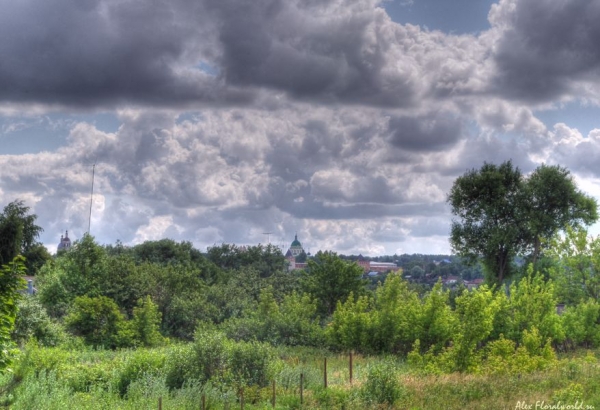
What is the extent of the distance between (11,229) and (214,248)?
2529 centimetres

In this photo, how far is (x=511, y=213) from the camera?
5141cm

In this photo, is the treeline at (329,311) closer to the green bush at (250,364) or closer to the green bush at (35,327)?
the green bush at (35,327)

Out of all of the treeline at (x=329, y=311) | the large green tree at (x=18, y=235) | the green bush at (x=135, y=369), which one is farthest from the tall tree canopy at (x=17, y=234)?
the green bush at (x=135, y=369)

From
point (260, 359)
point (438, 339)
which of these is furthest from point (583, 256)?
point (260, 359)

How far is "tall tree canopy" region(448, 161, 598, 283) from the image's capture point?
5028cm

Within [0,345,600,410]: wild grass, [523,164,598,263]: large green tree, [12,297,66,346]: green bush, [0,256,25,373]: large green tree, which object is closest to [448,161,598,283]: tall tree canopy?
[523,164,598,263]: large green tree

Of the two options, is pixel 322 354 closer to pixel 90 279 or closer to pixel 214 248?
pixel 90 279

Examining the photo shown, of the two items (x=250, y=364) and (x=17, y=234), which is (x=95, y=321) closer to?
(x=250, y=364)

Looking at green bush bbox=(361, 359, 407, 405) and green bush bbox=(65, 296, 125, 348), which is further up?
green bush bbox=(65, 296, 125, 348)

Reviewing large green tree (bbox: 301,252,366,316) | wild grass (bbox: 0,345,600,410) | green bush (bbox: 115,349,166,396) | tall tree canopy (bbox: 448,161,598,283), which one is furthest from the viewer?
tall tree canopy (bbox: 448,161,598,283)

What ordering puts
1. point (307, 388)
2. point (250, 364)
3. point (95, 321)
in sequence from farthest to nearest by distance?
point (95, 321)
point (250, 364)
point (307, 388)

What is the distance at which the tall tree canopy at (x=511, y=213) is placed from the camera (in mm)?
50281

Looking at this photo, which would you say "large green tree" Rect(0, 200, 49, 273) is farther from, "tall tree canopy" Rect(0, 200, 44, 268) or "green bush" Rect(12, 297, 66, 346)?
"green bush" Rect(12, 297, 66, 346)

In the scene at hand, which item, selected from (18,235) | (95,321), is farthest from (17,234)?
(95,321)
